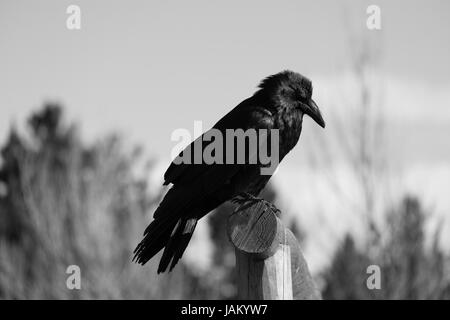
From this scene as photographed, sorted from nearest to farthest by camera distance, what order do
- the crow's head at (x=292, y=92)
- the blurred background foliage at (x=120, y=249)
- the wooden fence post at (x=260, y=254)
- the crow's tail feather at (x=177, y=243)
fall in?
the wooden fence post at (x=260, y=254) → the crow's tail feather at (x=177, y=243) → the crow's head at (x=292, y=92) → the blurred background foliage at (x=120, y=249)

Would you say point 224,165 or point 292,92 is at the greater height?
point 292,92

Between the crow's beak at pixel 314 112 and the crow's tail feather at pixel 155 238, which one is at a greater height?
the crow's beak at pixel 314 112

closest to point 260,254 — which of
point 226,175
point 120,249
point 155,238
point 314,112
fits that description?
point 155,238

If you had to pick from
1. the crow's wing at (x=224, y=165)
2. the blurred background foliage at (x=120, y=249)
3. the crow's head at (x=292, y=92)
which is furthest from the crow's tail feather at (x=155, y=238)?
the blurred background foliage at (x=120, y=249)

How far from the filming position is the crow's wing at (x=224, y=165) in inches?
182

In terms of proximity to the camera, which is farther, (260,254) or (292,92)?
(292,92)

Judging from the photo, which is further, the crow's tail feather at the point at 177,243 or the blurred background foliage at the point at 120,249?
the blurred background foliage at the point at 120,249

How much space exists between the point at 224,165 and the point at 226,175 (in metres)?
0.08

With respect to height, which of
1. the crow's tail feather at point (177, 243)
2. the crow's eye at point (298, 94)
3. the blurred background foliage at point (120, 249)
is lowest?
the blurred background foliage at point (120, 249)

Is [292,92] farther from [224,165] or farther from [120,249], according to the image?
[120,249]

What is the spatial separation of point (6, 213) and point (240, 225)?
89.8 ft

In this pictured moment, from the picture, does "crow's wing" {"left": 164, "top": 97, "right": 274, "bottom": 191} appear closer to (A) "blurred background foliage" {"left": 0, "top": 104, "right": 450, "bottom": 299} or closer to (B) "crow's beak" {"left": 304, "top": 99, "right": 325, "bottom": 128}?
(B) "crow's beak" {"left": 304, "top": 99, "right": 325, "bottom": 128}

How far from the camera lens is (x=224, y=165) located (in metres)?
4.68

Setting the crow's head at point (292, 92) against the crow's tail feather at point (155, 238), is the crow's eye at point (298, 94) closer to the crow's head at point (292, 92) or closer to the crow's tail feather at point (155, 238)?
the crow's head at point (292, 92)
